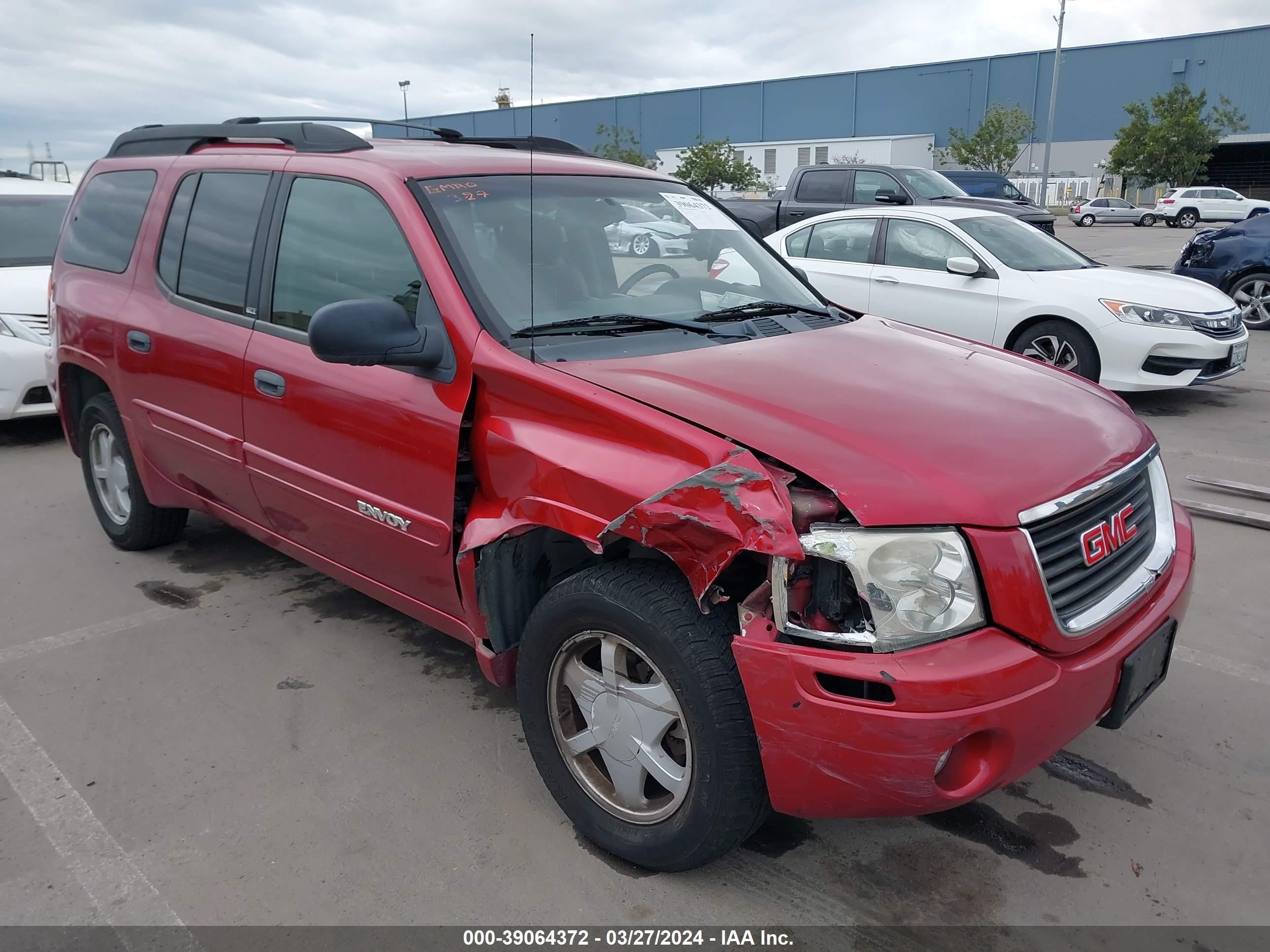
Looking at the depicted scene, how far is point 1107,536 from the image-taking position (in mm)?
2346

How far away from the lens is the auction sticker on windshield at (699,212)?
11.9ft

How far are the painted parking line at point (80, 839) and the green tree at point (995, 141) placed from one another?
50.1 metres

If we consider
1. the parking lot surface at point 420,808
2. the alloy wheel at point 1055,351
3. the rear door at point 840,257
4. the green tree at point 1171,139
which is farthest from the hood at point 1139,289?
the green tree at point 1171,139

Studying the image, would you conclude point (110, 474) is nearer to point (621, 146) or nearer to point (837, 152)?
point (837, 152)

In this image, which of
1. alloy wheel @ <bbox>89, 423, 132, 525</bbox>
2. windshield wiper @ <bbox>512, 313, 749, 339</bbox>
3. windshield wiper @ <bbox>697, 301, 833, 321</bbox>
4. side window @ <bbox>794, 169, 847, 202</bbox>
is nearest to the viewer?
windshield wiper @ <bbox>512, 313, 749, 339</bbox>

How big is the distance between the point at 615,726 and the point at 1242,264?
35.4ft

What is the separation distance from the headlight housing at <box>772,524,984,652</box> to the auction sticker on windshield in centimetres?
193

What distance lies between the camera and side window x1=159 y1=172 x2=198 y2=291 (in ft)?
12.7

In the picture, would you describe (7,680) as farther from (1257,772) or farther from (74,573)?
(1257,772)

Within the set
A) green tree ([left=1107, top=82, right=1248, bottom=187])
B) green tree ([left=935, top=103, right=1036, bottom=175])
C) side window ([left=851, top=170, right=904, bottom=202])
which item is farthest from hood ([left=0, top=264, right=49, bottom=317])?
green tree ([left=1107, top=82, right=1248, bottom=187])

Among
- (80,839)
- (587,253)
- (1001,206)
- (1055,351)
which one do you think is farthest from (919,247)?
(80,839)

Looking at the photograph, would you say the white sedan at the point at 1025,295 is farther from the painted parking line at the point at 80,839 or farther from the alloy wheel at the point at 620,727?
the painted parking line at the point at 80,839

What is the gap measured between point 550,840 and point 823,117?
219ft

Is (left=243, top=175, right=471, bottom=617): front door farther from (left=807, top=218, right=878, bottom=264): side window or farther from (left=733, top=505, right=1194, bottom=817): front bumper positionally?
(left=807, top=218, right=878, bottom=264): side window
